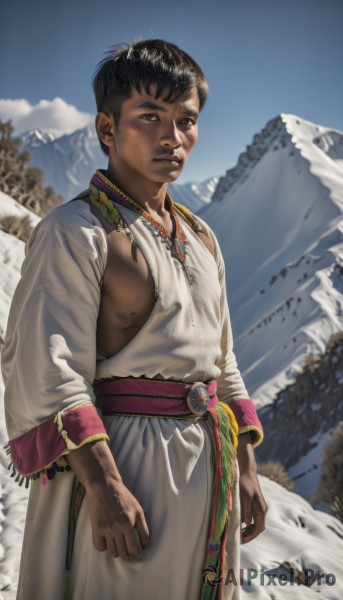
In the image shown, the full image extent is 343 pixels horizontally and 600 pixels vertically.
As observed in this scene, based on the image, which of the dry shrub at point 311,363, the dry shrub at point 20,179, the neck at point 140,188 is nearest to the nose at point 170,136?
the neck at point 140,188

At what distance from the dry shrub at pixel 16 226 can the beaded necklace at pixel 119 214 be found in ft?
11.9

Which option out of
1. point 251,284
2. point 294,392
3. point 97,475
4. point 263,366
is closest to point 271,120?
point 251,284

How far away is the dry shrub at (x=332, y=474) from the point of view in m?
6.78

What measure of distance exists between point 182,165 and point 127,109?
0.17m

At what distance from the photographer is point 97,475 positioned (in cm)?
133

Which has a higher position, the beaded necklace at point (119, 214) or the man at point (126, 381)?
the beaded necklace at point (119, 214)

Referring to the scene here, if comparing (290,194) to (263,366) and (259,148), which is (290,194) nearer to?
(259,148)

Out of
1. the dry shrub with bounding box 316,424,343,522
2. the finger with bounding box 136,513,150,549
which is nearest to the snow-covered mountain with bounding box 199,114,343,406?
the dry shrub with bounding box 316,424,343,522

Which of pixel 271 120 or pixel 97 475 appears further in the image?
pixel 271 120

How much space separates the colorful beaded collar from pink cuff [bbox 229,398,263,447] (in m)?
0.40

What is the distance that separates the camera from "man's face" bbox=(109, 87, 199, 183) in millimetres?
1521

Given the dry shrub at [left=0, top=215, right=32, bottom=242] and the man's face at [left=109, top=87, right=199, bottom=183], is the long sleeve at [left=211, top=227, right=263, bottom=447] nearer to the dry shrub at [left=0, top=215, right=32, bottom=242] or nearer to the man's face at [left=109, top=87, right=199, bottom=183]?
the man's face at [left=109, top=87, right=199, bottom=183]

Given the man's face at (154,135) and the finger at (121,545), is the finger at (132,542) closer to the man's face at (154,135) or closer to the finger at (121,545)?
the finger at (121,545)

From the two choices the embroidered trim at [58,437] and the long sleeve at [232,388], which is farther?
the long sleeve at [232,388]
